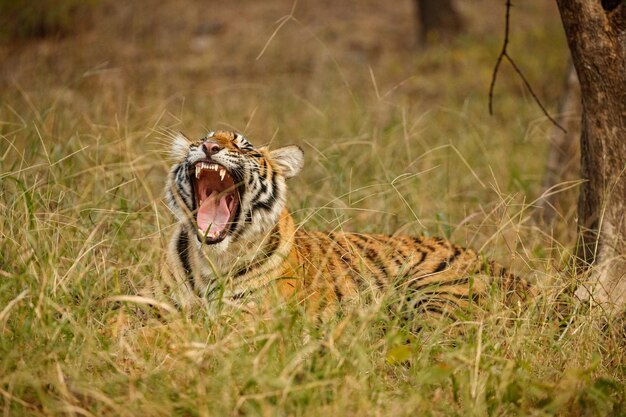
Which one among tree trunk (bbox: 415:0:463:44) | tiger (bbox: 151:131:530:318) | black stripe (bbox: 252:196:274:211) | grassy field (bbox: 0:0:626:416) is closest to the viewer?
grassy field (bbox: 0:0:626:416)

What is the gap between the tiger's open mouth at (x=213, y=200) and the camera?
4.07m

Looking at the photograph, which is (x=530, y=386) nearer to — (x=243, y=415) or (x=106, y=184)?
(x=243, y=415)

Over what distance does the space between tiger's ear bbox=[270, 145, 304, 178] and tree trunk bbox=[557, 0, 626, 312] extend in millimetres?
1397

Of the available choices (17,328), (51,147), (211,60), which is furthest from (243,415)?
(211,60)

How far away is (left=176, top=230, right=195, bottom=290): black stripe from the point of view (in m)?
4.07

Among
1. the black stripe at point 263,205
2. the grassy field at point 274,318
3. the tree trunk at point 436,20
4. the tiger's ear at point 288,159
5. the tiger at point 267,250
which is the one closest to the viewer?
the grassy field at point 274,318

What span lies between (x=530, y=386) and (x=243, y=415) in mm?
1031

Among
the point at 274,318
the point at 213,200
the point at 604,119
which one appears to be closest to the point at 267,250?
the point at 213,200

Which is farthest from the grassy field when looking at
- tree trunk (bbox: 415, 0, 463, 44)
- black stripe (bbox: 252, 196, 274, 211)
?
tree trunk (bbox: 415, 0, 463, 44)

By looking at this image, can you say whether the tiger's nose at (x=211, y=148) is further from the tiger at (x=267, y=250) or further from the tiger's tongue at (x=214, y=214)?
the tiger's tongue at (x=214, y=214)

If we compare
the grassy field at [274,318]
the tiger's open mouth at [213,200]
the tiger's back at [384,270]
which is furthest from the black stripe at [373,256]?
the tiger's open mouth at [213,200]

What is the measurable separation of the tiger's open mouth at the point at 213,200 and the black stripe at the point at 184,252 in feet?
0.31

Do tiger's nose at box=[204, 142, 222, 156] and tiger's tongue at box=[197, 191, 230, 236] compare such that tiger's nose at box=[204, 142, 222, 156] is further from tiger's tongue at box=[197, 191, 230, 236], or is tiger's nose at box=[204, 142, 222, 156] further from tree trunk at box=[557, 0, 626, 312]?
tree trunk at box=[557, 0, 626, 312]

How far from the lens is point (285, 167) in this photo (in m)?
4.46
